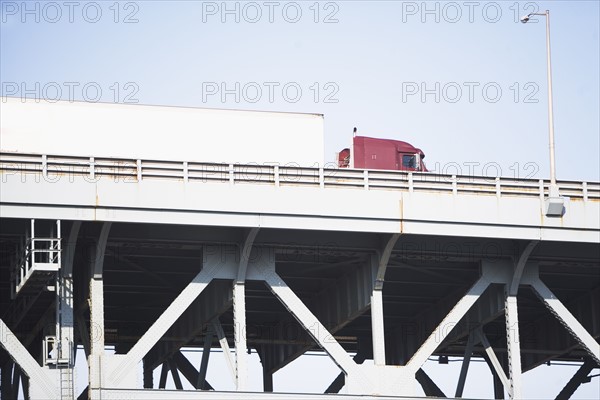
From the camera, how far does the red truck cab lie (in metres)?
49.8

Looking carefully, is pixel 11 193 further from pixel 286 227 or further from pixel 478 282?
pixel 478 282

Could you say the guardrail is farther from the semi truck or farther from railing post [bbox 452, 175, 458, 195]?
the semi truck

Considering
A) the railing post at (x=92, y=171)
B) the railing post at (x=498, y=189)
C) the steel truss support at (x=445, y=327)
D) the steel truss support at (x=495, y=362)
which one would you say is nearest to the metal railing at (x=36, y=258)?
the railing post at (x=92, y=171)

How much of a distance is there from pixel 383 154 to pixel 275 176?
11.2 metres

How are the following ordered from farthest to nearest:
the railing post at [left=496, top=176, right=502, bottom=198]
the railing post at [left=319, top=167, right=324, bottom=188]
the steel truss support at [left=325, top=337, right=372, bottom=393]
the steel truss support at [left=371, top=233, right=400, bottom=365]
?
the steel truss support at [left=325, top=337, right=372, bottom=393] < the railing post at [left=496, top=176, right=502, bottom=198] < the steel truss support at [left=371, top=233, right=400, bottom=365] < the railing post at [left=319, top=167, right=324, bottom=188]

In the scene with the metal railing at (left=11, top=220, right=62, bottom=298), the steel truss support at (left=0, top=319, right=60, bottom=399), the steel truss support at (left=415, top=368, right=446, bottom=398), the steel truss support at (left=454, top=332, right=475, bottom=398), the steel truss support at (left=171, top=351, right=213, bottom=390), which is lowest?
the steel truss support at (left=415, top=368, right=446, bottom=398)

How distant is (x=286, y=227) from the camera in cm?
3916

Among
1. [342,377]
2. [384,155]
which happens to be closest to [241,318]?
[384,155]

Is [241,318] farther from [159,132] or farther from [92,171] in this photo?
[159,132]

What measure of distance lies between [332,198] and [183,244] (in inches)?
188

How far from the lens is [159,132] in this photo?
43.1 meters

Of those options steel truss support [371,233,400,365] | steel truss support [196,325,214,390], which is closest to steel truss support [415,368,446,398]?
steel truss support [196,325,214,390]

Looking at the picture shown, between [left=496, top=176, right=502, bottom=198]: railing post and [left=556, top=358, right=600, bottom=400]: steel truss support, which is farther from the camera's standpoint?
[left=556, top=358, right=600, bottom=400]: steel truss support

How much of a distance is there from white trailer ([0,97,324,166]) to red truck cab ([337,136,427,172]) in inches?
240
